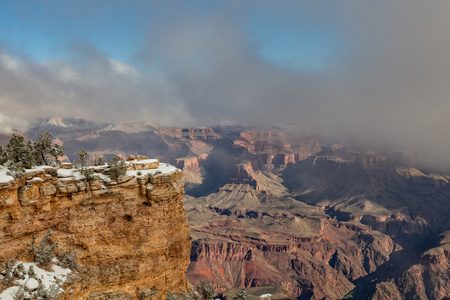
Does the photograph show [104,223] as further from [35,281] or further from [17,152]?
[17,152]

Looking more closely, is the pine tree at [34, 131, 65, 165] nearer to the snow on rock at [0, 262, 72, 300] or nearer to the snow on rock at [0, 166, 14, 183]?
the snow on rock at [0, 166, 14, 183]

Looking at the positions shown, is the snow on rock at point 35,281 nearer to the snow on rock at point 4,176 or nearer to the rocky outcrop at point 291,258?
the snow on rock at point 4,176

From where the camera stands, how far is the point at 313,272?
127438 mm

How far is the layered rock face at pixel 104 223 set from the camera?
56.2 ft

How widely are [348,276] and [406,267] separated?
25788 mm

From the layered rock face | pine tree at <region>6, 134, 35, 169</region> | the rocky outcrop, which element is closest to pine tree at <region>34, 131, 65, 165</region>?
pine tree at <region>6, 134, 35, 169</region>

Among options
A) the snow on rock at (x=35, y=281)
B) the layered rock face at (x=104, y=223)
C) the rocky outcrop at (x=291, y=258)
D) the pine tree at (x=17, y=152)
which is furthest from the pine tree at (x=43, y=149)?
the rocky outcrop at (x=291, y=258)

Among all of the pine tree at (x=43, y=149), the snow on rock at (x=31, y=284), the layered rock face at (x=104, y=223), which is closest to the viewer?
the snow on rock at (x=31, y=284)

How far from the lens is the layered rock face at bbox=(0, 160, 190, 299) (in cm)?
1714

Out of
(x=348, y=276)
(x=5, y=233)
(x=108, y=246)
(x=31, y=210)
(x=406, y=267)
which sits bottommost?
(x=348, y=276)

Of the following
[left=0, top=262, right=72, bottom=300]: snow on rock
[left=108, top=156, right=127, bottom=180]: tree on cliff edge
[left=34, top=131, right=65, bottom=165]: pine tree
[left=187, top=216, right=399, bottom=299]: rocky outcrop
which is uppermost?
[left=34, top=131, right=65, bottom=165]: pine tree

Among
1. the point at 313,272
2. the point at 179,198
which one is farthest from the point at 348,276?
the point at 179,198

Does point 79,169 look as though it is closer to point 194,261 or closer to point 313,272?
point 194,261

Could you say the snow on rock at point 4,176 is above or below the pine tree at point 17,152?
below
